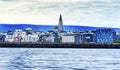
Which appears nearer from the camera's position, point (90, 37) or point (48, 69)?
point (48, 69)

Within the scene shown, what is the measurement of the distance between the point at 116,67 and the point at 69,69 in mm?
3903

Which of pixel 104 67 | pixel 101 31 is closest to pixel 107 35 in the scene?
pixel 101 31

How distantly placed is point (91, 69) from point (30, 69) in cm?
412

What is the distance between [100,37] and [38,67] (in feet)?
496

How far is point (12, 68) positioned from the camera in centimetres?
4081

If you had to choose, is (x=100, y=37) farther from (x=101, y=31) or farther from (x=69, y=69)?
(x=69, y=69)

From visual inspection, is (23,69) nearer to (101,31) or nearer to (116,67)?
(116,67)

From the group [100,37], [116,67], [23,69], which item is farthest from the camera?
[100,37]

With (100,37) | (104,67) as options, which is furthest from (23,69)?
(100,37)

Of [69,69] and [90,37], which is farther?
[90,37]

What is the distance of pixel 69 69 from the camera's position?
40594 mm

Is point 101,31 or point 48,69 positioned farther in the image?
point 101,31

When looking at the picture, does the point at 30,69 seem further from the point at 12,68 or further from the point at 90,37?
the point at 90,37

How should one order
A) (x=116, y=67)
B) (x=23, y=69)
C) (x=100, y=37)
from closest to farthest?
(x=23, y=69)
(x=116, y=67)
(x=100, y=37)
